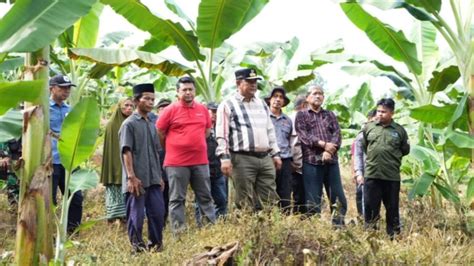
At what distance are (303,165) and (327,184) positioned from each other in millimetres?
322

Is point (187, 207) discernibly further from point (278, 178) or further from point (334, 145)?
point (334, 145)

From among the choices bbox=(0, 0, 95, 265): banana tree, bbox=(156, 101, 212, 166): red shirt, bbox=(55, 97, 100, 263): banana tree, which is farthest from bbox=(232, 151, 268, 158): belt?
bbox=(0, 0, 95, 265): banana tree

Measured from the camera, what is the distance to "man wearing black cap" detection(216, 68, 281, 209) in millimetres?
5289

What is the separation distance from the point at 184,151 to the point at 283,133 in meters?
1.29

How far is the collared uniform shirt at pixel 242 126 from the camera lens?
5.29 metres

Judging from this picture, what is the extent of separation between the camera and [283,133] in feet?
19.8

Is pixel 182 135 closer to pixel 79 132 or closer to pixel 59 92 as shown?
pixel 59 92

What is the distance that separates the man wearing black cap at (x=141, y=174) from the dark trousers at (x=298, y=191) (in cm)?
188

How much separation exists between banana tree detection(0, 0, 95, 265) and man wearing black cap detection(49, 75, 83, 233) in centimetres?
176

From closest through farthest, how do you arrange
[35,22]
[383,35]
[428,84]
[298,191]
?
[35,22], [383,35], [428,84], [298,191]

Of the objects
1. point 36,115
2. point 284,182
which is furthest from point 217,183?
point 36,115

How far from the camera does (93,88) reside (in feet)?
39.7

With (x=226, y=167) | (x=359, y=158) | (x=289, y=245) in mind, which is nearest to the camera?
(x=289, y=245)

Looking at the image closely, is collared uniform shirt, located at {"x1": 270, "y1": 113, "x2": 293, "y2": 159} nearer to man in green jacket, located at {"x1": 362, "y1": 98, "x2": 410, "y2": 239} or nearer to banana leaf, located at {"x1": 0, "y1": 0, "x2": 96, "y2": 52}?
man in green jacket, located at {"x1": 362, "y1": 98, "x2": 410, "y2": 239}
